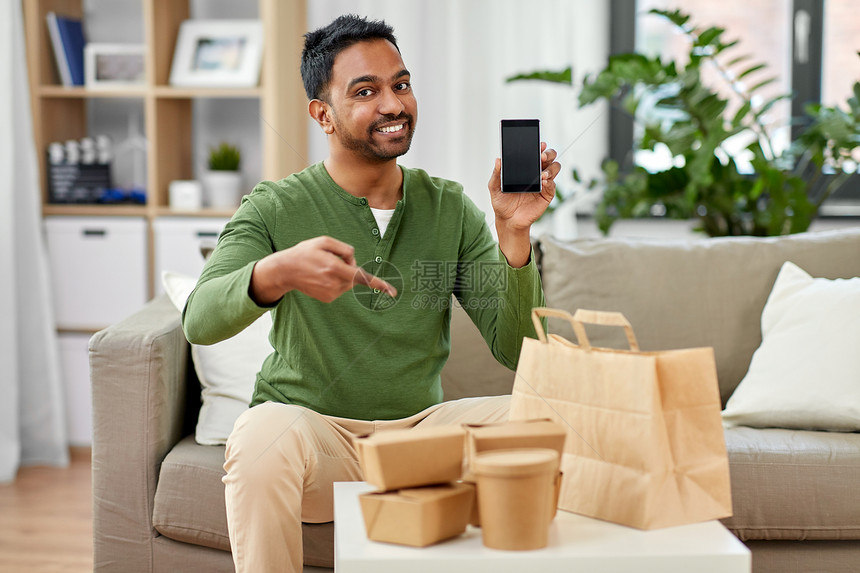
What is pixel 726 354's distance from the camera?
1790 mm

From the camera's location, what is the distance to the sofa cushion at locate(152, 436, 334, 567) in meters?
1.49

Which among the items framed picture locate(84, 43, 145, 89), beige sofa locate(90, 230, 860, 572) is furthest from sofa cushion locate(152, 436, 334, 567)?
framed picture locate(84, 43, 145, 89)

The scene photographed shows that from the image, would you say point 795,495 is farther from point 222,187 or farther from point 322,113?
point 222,187

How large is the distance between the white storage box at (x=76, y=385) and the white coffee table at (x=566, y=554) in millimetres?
1978

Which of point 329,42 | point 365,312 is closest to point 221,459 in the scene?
point 365,312

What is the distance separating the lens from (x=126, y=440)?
1539 mm

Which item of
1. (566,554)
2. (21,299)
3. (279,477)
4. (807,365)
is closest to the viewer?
(566,554)

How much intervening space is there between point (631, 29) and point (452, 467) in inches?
86.7

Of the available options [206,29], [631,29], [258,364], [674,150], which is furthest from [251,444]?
[631,29]

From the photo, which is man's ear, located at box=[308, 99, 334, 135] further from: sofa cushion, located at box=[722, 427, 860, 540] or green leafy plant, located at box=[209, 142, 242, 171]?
green leafy plant, located at box=[209, 142, 242, 171]

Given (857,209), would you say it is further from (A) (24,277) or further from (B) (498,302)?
(A) (24,277)

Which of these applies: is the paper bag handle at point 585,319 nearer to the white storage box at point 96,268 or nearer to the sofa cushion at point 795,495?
the sofa cushion at point 795,495

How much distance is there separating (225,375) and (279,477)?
57cm

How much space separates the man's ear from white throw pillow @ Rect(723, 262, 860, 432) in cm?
91
